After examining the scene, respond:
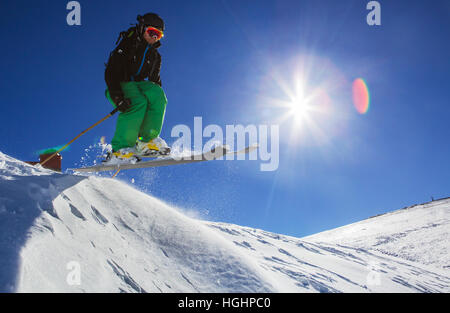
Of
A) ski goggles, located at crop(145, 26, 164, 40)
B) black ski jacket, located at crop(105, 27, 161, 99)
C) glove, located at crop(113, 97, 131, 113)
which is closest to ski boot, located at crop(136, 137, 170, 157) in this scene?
glove, located at crop(113, 97, 131, 113)

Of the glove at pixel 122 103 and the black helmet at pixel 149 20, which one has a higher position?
the black helmet at pixel 149 20

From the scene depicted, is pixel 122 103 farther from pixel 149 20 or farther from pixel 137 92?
pixel 149 20

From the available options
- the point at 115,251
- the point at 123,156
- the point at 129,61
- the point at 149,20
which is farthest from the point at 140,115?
the point at 115,251

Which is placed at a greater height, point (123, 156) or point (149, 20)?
point (149, 20)

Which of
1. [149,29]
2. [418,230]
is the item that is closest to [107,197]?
[149,29]

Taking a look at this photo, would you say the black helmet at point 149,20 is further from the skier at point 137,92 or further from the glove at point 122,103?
the glove at point 122,103

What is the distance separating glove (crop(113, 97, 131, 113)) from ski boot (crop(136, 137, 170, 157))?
51cm

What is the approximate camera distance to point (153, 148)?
432cm

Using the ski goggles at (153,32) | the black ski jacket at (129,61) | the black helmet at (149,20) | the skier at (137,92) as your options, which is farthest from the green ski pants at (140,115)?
the black helmet at (149,20)

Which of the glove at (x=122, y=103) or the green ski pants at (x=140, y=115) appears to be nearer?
the glove at (x=122, y=103)

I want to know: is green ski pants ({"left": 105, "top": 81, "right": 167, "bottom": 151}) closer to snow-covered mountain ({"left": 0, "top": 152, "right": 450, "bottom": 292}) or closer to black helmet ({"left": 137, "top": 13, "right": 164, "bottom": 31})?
black helmet ({"left": 137, "top": 13, "right": 164, "bottom": 31})

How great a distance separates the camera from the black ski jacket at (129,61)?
393 cm

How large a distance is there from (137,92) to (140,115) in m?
0.33
